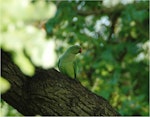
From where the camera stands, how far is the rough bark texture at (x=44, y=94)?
180 centimetres

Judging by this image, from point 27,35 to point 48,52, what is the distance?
0.47 ft

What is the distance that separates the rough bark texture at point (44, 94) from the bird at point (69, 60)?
0.29 metres

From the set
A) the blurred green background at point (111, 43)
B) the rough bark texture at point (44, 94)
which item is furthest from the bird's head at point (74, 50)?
the blurred green background at point (111, 43)

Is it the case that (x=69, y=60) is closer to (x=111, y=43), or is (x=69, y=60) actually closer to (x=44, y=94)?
(x=44, y=94)

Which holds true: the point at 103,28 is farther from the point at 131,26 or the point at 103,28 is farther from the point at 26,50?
the point at 26,50

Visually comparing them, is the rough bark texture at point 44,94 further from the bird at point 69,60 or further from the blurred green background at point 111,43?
the blurred green background at point 111,43

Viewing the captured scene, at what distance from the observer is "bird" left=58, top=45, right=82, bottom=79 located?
7.21 ft

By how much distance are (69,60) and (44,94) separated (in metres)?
0.45

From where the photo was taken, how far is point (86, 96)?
1911 millimetres

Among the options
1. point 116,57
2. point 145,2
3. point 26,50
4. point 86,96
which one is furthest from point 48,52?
point 116,57

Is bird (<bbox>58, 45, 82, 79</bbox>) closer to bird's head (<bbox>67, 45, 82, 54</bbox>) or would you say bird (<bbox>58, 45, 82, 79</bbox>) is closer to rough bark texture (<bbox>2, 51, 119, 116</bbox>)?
bird's head (<bbox>67, 45, 82, 54</bbox>)

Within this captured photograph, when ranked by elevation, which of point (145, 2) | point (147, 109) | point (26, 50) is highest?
point (145, 2)

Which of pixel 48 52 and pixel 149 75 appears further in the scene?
pixel 149 75

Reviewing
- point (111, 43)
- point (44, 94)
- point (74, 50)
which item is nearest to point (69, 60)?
point (74, 50)
